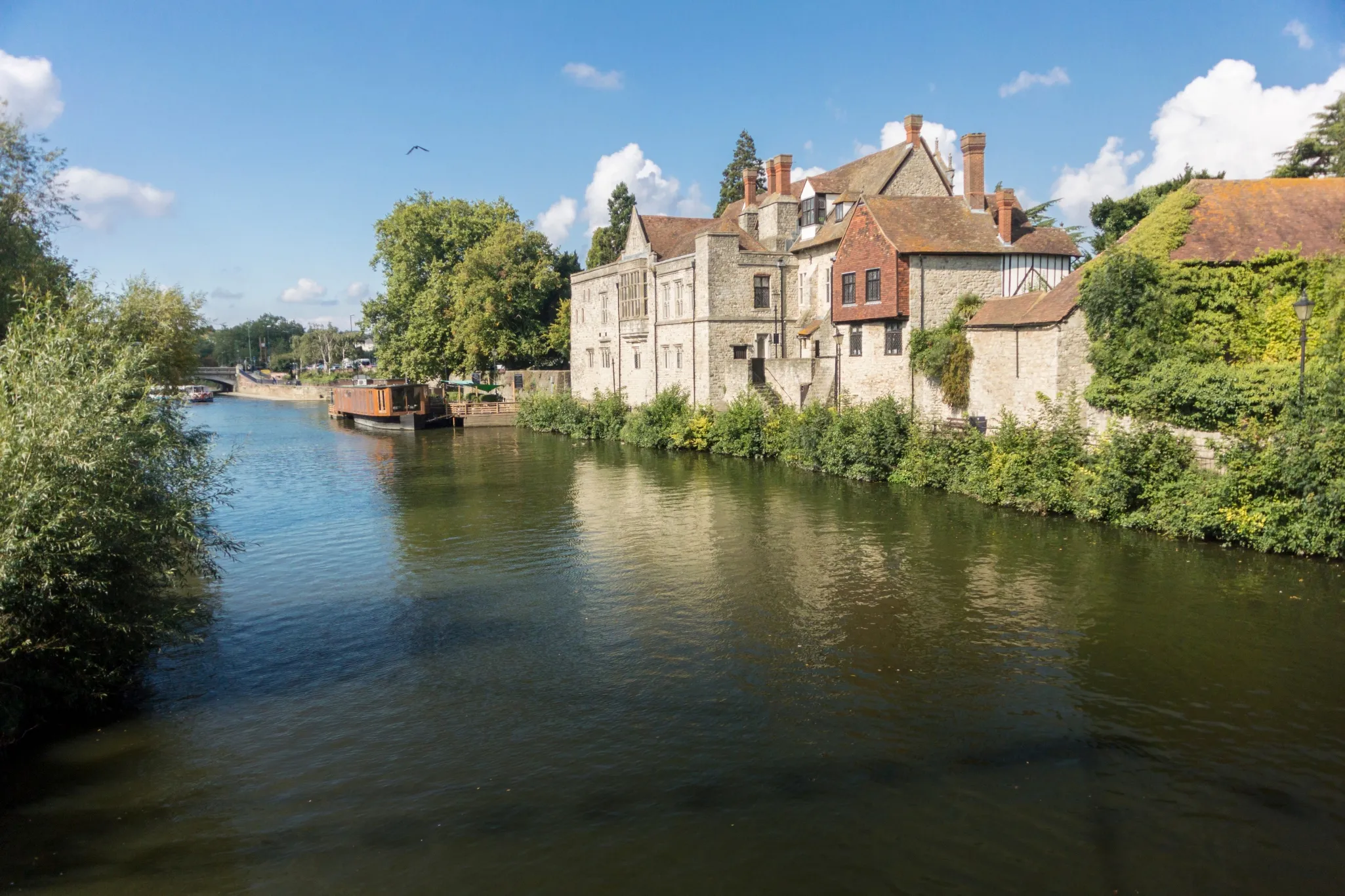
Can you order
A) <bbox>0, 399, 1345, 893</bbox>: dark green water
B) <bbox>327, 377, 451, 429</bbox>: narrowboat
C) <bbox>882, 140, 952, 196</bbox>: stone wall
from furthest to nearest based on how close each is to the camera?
<bbox>327, 377, 451, 429</bbox>: narrowboat
<bbox>882, 140, 952, 196</bbox>: stone wall
<bbox>0, 399, 1345, 893</bbox>: dark green water

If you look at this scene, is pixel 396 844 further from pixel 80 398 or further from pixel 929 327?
pixel 929 327

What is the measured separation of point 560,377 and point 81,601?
5046 centimetres

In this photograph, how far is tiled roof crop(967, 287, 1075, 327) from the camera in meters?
26.0

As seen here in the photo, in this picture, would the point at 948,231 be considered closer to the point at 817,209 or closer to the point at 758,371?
the point at 817,209

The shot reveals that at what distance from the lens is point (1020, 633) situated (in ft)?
52.0

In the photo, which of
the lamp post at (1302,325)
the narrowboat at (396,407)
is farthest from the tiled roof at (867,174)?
the narrowboat at (396,407)

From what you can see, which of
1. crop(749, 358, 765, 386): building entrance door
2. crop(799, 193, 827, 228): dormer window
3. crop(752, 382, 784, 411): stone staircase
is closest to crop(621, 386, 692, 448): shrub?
crop(749, 358, 765, 386): building entrance door

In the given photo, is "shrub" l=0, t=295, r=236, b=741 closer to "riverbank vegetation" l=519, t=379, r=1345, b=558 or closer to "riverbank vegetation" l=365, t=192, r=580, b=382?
"riverbank vegetation" l=519, t=379, r=1345, b=558

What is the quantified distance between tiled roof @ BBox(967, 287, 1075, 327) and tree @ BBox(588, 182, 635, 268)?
46.4 metres

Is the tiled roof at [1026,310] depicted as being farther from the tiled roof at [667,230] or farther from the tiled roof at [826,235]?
the tiled roof at [667,230]

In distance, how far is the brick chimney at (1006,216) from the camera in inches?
1351

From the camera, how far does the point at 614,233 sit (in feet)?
244

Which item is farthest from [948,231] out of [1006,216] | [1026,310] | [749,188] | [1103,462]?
[749,188]

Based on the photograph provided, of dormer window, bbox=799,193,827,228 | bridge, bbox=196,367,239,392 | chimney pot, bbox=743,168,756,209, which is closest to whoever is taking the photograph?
dormer window, bbox=799,193,827,228
